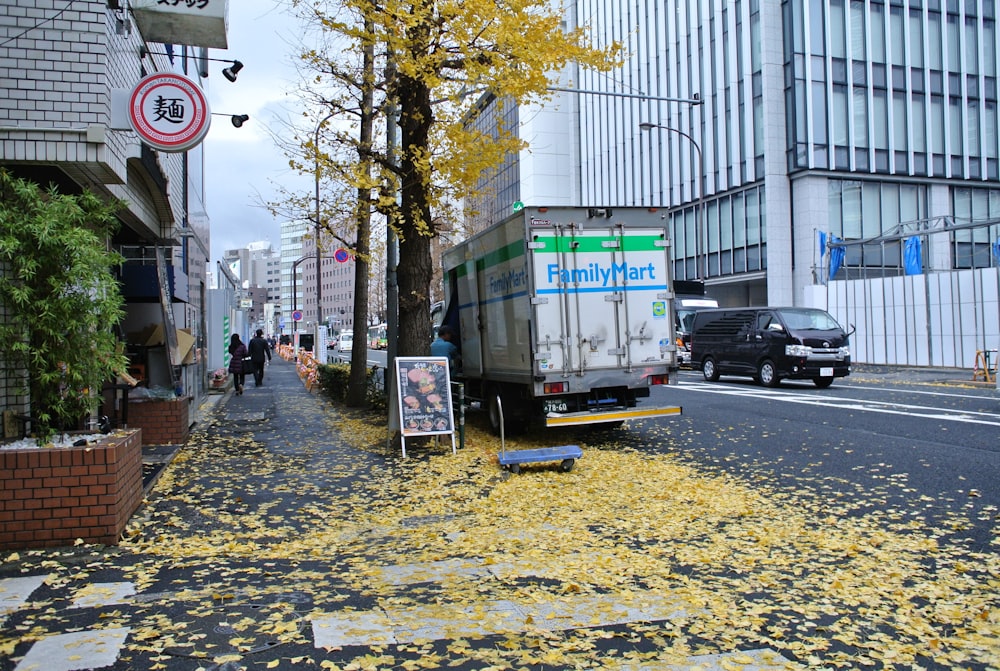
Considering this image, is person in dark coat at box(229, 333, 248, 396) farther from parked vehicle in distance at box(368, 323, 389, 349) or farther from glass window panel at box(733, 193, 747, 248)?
parked vehicle in distance at box(368, 323, 389, 349)

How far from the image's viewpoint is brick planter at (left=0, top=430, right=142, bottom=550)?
564 centimetres

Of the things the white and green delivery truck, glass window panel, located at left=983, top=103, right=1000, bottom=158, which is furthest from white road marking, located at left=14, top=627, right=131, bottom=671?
glass window panel, located at left=983, top=103, right=1000, bottom=158

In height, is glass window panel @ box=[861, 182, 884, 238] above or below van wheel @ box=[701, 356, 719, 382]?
above

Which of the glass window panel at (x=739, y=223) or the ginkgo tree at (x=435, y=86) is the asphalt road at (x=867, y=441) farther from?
the glass window panel at (x=739, y=223)

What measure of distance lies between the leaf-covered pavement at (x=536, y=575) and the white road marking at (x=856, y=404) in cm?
593

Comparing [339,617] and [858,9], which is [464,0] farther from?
[858,9]

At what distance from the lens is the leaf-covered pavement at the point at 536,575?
393 cm

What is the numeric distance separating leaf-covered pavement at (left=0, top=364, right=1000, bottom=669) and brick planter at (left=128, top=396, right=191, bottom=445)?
2.46m

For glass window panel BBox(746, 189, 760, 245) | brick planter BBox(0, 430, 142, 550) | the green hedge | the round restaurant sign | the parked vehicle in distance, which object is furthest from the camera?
the parked vehicle in distance

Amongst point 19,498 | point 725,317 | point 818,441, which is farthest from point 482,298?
point 725,317

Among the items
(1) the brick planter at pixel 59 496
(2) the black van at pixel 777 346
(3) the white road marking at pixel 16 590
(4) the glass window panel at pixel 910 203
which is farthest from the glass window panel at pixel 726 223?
(3) the white road marking at pixel 16 590

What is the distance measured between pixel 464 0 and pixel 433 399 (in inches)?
214

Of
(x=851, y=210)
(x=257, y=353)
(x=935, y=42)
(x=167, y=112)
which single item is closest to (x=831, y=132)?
(x=851, y=210)

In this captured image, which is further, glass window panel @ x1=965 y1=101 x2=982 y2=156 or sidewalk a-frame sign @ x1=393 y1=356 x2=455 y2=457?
glass window panel @ x1=965 y1=101 x2=982 y2=156
